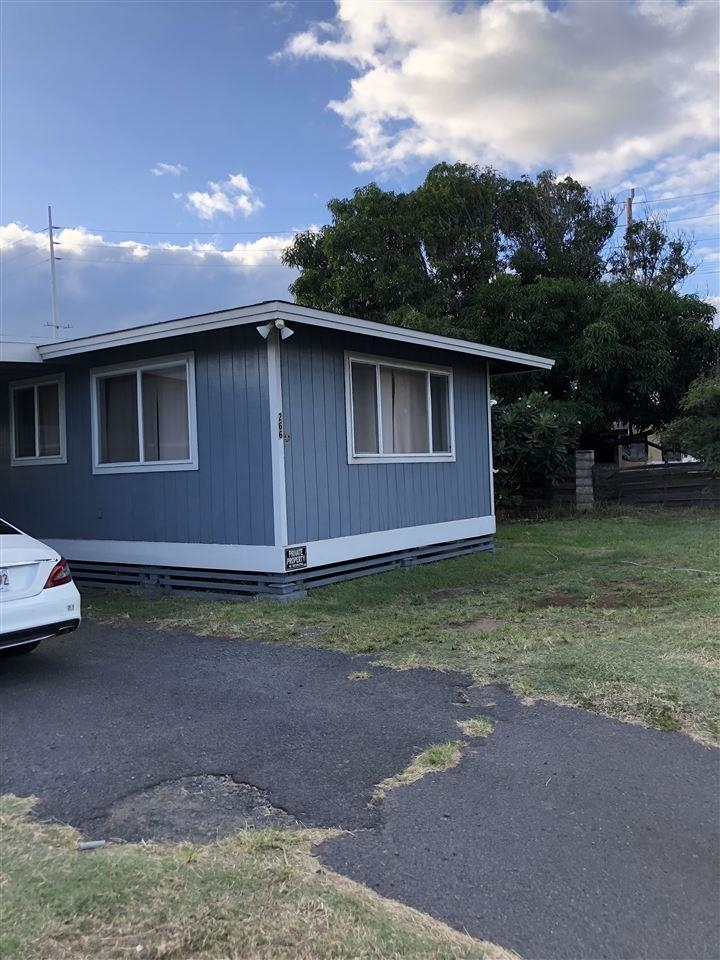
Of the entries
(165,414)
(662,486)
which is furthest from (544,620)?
(662,486)

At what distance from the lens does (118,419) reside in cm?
889

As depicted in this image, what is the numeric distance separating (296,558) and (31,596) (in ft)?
10.0

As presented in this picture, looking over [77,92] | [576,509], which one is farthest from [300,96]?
[576,509]

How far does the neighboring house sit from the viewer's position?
25.1ft

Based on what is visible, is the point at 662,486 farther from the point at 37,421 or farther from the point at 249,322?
the point at 37,421

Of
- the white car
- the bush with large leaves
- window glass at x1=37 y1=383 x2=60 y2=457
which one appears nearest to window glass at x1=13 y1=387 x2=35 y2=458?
window glass at x1=37 y1=383 x2=60 y2=457

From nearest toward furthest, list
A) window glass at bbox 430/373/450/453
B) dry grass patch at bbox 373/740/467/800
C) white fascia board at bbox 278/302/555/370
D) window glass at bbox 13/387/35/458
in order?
dry grass patch at bbox 373/740/467/800 < white fascia board at bbox 278/302/555/370 < window glass at bbox 13/387/35/458 < window glass at bbox 430/373/450/453

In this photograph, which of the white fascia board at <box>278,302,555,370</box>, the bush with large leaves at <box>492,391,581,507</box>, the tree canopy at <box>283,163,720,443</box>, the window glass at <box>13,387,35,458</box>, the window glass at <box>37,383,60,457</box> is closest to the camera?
the white fascia board at <box>278,302,555,370</box>

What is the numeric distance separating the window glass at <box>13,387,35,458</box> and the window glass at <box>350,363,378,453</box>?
14.4 ft

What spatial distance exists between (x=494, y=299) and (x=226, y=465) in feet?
40.0

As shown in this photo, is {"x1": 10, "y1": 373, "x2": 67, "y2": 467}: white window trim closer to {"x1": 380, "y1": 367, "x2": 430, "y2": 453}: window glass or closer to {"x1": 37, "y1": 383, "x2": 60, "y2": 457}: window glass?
{"x1": 37, "y1": 383, "x2": 60, "y2": 457}: window glass

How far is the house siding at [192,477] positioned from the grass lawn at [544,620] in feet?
2.76

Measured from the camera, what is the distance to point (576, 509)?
51.9ft

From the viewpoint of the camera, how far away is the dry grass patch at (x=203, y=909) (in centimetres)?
221
